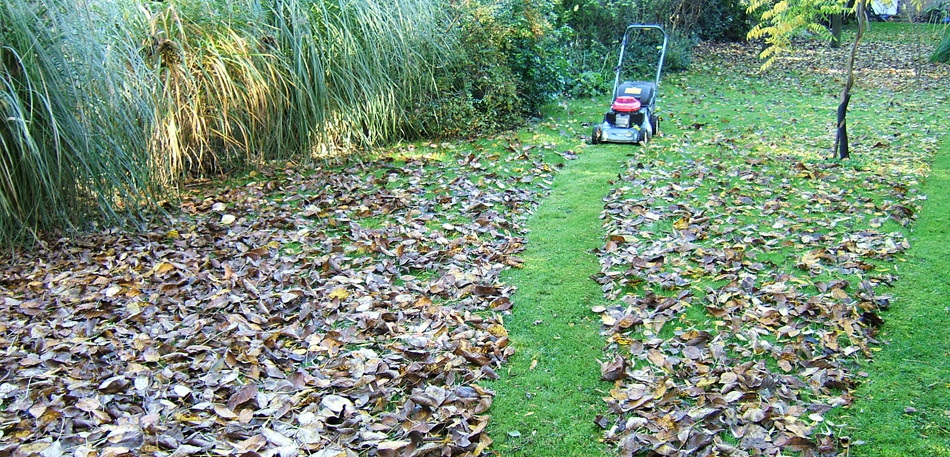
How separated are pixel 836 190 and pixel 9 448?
5.35 metres

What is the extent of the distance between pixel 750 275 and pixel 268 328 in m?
2.59

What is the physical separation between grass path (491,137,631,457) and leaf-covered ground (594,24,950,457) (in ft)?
0.32

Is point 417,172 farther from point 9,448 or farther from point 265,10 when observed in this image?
point 9,448

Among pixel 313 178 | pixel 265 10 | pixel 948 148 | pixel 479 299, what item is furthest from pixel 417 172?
pixel 948 148

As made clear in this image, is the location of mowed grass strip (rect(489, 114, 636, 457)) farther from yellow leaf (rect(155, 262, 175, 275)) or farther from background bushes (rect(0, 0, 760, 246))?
background bushes (rect(0, 0, 760, 246))

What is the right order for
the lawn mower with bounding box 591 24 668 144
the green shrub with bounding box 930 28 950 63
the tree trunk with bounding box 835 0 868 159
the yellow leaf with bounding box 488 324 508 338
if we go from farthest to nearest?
the green shrub with bounding box 930 28 950 63, the lawn mower with bounding box 591 24 668 144, the tree trunk with bounding box 835 0 868 159, the yellow leaf with bounding box 488 324 508 338

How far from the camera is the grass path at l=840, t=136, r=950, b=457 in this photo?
2.54m

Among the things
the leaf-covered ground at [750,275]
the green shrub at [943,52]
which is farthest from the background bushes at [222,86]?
the green shrub at [943,52]

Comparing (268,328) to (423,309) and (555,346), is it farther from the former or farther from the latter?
(555,346)

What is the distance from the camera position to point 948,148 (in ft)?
21.4

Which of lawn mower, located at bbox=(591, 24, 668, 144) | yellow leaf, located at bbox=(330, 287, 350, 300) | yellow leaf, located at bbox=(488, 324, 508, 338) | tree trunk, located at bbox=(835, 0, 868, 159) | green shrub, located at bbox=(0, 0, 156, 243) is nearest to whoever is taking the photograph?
yellow leaf, located at bbox=(488, 324, 508, 338)

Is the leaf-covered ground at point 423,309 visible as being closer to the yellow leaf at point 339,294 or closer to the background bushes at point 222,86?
the yellow leaf at point 339,294

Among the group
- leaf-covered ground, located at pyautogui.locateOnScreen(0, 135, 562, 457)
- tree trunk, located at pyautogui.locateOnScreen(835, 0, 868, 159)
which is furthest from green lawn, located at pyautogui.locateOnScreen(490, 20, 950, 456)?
leaf-covered ground, located at pyautogui.locateOnScreen(0, 135, 562, 457)

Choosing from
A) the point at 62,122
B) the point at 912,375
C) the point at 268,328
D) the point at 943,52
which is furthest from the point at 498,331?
the point at 943,52
